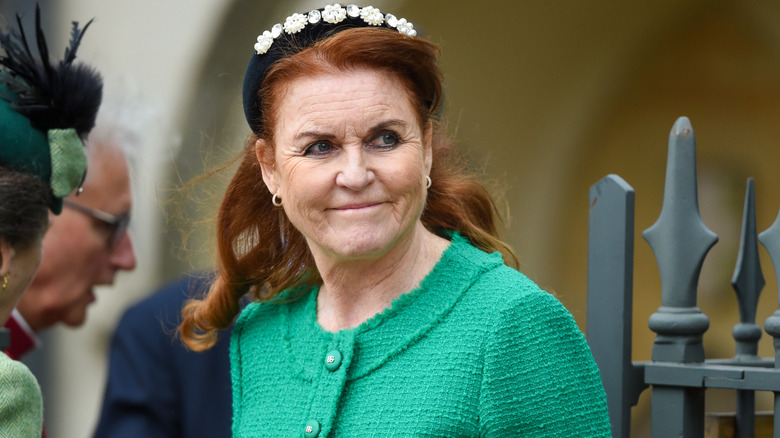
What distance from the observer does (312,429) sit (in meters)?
2.14

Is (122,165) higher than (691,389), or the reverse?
(122,165)

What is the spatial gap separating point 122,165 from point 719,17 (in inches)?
125

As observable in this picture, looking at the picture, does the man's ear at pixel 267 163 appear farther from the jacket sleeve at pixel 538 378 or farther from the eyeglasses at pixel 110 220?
the eyeglasses at pixel 110 220

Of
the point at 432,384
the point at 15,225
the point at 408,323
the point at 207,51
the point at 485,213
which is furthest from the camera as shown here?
the point at 207,51

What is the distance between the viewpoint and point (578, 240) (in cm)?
622

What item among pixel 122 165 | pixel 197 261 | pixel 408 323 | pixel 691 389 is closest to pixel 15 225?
pixel 408 323

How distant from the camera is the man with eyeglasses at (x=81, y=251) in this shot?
422cm

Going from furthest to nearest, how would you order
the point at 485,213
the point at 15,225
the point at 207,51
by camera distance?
the point at 207,51, the point at 485,213, the point at 15,225

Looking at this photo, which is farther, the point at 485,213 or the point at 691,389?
the point at 485,213

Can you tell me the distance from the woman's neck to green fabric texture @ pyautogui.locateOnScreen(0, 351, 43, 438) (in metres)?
0.64

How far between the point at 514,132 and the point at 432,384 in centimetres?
416

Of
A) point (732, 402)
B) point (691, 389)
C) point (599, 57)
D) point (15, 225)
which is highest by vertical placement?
point (599, 57)

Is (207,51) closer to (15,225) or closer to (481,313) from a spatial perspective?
(15,225)

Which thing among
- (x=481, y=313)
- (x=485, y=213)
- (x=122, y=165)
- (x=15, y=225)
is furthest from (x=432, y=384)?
(x=122, y=165)
